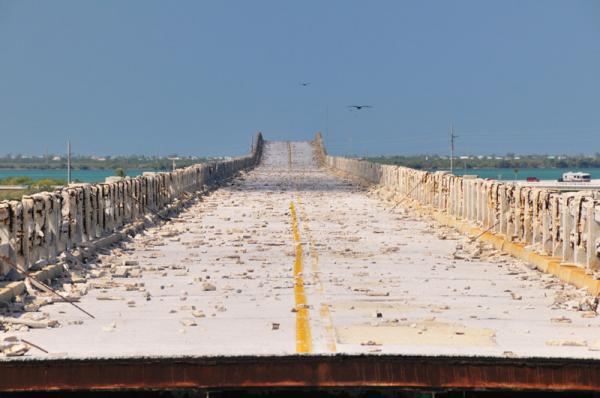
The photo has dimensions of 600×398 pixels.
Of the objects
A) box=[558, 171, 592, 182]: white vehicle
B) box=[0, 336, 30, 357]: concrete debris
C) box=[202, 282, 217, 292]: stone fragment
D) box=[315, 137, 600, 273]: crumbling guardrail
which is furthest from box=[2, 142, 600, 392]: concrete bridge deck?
box=[558, 171, 592, 182]: white vehicle

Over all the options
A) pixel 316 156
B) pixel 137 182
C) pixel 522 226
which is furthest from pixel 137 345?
pixel 316 156

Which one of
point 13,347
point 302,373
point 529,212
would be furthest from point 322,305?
point 529,212

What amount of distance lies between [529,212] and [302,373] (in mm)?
14253

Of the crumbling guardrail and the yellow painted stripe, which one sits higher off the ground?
the crumbling guardrail

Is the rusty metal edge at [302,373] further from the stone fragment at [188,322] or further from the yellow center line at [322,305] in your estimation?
the stone fragment at [188,322]

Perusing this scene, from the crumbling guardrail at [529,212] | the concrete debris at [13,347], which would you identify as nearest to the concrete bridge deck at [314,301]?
the concrete debris at [13,347]

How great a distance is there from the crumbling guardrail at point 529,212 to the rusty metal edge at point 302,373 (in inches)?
306

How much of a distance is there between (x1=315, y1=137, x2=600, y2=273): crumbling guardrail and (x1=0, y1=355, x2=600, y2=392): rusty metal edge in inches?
306

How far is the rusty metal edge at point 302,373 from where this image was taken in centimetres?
1253

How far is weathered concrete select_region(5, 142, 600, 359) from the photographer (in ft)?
46.8

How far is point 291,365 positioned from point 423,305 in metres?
5.66

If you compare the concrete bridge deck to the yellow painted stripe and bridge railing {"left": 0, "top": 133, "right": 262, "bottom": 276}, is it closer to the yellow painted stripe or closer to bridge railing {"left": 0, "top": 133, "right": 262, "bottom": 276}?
the yellow painted stripe

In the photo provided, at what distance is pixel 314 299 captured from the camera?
1858 centimetres

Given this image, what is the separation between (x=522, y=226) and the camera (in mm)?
26891
